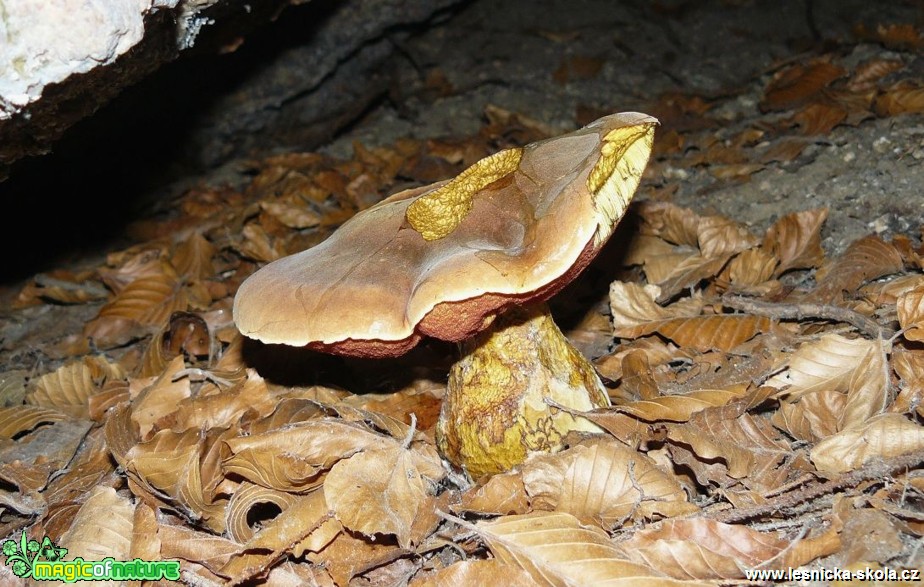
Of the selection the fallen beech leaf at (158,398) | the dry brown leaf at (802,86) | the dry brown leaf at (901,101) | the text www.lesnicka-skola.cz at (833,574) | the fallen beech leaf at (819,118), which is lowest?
the dry brown leaf at (802,86)

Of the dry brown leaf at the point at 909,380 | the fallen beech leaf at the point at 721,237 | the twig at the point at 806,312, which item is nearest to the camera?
the dry brown leaf at the point at 909,380

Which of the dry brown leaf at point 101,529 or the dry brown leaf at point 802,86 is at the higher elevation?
the dry brown leaf at point 101,529

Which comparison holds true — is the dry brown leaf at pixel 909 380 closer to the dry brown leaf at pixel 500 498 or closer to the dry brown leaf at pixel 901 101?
the dry brown leaf at pixel 500 498

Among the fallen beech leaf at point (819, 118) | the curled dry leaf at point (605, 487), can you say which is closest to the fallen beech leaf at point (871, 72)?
the fallen beech leaf at point (819, 118)

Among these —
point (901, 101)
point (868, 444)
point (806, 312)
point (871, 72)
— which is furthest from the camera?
point (871, 72)

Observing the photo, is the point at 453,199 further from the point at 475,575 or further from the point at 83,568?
the point at 83,568

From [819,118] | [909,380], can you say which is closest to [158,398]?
[909,380]

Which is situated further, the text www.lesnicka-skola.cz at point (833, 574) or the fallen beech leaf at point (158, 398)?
the fallen beech leaf at point (158, 398)
